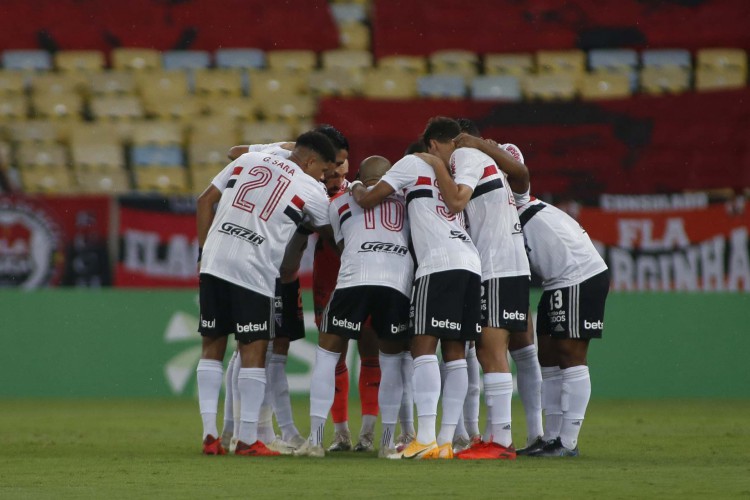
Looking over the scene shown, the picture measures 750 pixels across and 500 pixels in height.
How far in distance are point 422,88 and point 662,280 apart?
4989mm

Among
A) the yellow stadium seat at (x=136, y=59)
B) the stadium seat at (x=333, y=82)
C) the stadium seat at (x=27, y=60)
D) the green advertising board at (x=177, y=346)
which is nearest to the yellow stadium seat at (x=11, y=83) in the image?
the stadium seat at (x=27, y=60)

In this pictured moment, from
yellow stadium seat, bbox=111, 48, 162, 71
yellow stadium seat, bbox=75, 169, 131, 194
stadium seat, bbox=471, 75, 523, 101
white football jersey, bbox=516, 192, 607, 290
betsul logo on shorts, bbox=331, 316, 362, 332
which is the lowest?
betsul logo on shorts, bbox=331, 316, 362, 332

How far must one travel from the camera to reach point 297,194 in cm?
758

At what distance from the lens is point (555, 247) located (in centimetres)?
785

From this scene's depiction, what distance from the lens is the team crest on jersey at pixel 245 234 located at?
7523 mm

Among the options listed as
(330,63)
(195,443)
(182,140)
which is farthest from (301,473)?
(330,63)

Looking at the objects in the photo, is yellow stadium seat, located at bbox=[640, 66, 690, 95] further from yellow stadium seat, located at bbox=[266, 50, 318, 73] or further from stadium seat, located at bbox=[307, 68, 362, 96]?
yellow stadium seat, located at bbox=[266, 50, 318, 73]

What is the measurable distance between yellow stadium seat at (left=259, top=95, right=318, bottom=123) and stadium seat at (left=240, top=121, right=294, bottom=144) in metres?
0.16

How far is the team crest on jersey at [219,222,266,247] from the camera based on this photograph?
296 inches

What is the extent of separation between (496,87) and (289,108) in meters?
3.02

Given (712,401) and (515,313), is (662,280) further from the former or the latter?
(515,313)

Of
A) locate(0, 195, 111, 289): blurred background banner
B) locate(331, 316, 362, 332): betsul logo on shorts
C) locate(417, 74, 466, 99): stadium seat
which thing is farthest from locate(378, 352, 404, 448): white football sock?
locate(417, 74, 466, 99): stadium seat

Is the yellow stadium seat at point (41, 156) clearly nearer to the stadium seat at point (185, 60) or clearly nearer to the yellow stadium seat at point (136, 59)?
the yellow stadium seat at point (136, 59)

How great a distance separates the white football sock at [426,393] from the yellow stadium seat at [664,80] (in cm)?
1191
